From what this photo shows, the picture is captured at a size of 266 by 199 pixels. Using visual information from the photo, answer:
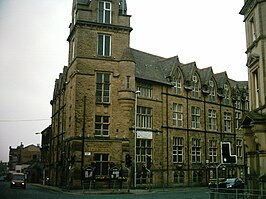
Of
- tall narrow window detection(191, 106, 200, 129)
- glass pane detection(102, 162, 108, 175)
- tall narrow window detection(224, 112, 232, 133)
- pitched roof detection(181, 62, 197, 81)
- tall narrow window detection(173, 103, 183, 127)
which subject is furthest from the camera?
tall narrow window detection(224, 112, 232, 133)

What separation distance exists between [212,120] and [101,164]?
68.4ft

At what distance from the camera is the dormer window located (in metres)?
41.4

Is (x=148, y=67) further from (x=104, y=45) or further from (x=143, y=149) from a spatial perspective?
(x=143, y=149)

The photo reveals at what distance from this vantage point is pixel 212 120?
52.7 meters

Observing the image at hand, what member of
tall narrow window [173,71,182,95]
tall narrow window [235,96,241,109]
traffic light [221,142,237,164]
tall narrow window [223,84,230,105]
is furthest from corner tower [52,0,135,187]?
tall narrow window [235,96,241,109]

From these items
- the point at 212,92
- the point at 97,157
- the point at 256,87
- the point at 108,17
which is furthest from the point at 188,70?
the point at 256,87

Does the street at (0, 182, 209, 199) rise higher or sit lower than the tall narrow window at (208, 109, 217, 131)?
lower

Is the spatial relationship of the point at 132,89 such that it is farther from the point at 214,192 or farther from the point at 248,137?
the point at 214,192

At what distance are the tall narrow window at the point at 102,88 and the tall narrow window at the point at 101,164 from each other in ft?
19.7

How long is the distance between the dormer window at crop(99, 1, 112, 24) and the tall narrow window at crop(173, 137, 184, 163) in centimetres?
1689

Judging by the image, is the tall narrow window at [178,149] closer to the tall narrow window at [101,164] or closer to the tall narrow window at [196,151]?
the tall narrow window at [196,151]

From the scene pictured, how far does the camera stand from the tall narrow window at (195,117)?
49625 millimetres

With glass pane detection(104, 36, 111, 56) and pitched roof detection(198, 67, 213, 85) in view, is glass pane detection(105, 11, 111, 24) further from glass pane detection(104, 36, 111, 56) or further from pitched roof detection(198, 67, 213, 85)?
pitched roof detection(198, 67, 213, 85)

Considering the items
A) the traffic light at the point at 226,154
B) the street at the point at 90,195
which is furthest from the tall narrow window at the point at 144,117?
the traffic light at the point at 226,154
